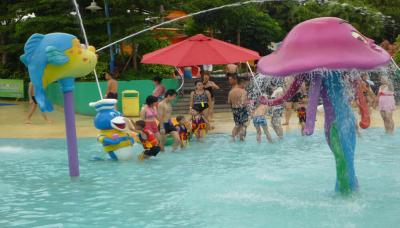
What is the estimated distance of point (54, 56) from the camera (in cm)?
874

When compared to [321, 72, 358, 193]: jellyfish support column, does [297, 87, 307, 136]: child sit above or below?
below

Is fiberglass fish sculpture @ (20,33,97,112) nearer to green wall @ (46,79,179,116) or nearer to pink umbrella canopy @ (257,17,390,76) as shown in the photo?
pink umbrella canopy @ (257,17,390,76)

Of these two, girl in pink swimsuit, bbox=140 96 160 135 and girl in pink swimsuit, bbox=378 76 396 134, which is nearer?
girl in pink swimsuit, bbox=140 96 160 135

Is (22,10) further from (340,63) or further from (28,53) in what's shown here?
(340,63)

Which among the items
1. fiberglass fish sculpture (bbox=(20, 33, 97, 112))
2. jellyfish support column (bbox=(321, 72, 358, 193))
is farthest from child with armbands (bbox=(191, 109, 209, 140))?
jellyfish support column (bbox=(321, 72, 358, 193))

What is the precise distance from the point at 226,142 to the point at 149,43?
1115 centimetres

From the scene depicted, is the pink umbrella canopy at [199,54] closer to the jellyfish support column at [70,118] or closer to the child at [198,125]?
the child at [198,125]

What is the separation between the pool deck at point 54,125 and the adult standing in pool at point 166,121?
10.7 feet

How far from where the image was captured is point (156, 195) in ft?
26.8

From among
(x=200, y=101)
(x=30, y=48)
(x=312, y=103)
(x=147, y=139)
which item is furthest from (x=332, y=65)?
(x=200, y=101)

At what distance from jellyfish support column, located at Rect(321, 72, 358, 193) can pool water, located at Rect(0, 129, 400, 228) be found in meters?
0.29

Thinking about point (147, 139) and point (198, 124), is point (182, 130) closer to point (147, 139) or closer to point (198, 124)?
→ point (198, 124)

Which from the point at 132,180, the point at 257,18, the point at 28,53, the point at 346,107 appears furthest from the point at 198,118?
the point at 257,18

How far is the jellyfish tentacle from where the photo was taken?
690 centimetres
